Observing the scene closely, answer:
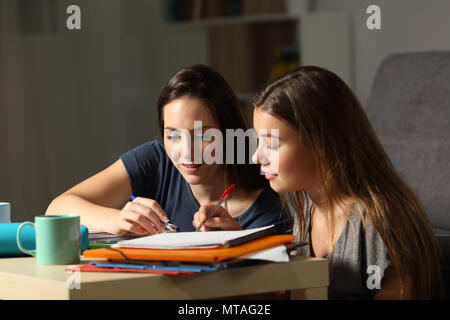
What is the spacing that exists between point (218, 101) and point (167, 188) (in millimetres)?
337

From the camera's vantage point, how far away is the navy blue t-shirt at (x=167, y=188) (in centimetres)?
158

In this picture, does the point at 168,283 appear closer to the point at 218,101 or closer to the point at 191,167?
the point at 191,167

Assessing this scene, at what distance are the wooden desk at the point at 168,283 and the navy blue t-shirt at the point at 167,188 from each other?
1.62 feet

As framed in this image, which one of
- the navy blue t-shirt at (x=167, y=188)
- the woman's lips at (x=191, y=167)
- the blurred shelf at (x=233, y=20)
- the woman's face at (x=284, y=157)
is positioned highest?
the blurred shelf at (x=233, y=20)

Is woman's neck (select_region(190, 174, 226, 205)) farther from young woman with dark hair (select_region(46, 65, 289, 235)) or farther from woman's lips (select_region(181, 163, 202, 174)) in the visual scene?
woman's lips (select_region(181, 163, 202, 174))

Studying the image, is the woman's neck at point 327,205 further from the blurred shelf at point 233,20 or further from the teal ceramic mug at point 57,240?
the blurred shelf at point 233,20

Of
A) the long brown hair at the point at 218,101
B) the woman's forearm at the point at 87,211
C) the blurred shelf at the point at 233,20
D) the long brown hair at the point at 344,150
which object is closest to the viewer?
the long brown hair at the point at 344,150

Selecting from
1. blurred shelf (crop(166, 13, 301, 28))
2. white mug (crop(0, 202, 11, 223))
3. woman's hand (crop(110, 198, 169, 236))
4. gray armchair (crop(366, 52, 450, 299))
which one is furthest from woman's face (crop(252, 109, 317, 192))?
blurred shelf (crop(166, 13, 301, 28))

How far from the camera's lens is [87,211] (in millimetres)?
1485

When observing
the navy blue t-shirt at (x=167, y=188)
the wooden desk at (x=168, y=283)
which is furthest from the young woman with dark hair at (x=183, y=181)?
the wooden desk at (x=168, y=283)

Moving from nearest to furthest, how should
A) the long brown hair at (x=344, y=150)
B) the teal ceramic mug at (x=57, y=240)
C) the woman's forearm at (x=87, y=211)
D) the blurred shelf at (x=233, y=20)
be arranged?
the teal ceramic mug at (x=57, y=240)
the long brown hair at (x=344, y=150)
the woman's forearm at (x=87, y=211)
the blurred shelf at (x=233, y=20)

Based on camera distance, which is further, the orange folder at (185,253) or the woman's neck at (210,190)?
the woman's neck at (210,190)
